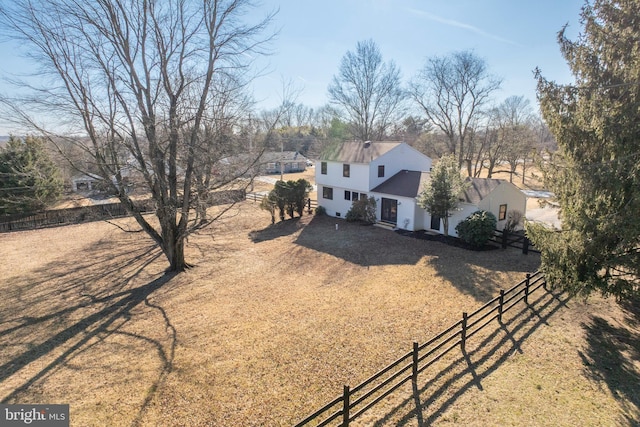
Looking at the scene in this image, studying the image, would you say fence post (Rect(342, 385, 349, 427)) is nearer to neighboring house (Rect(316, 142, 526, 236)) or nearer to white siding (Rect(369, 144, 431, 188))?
neighboring house (Rect(316, 142, 526, 236))

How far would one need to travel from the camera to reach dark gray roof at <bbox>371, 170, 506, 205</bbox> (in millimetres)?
18266

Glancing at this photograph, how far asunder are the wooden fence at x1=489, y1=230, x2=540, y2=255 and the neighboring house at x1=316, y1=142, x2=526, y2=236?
74.9 inches

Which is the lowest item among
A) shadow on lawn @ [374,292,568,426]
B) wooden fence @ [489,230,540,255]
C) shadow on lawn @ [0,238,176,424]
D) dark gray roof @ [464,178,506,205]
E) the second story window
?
shadow on lawn @ [0,238,176,424]

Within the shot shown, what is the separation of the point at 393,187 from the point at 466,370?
16181mm

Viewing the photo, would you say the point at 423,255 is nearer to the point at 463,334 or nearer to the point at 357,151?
the point at 463,334

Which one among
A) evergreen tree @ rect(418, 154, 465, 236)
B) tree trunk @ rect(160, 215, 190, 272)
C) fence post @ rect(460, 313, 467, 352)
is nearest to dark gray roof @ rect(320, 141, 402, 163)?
evergreen tree @ rect(418, 154, 465, 236)

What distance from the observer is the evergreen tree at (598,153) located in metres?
7.39

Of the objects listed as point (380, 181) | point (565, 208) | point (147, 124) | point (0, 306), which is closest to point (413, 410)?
point (565, 208)

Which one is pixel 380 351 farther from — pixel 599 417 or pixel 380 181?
pixel 380 181

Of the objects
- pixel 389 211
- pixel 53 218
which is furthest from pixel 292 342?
pixel 53 218

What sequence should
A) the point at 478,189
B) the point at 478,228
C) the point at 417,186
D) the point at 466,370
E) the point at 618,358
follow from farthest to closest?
the point at 417,186 < the point at 478,189 < the point at 478,228 < the point at 618,358 < the point at 466,370

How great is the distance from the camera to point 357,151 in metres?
25.1

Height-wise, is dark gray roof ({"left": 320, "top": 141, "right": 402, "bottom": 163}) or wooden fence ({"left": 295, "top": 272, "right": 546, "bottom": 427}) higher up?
dark gray roof ({"left": 320, "top": 141, "right": 402, "bottom": 163})

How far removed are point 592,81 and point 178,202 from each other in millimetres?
15342
